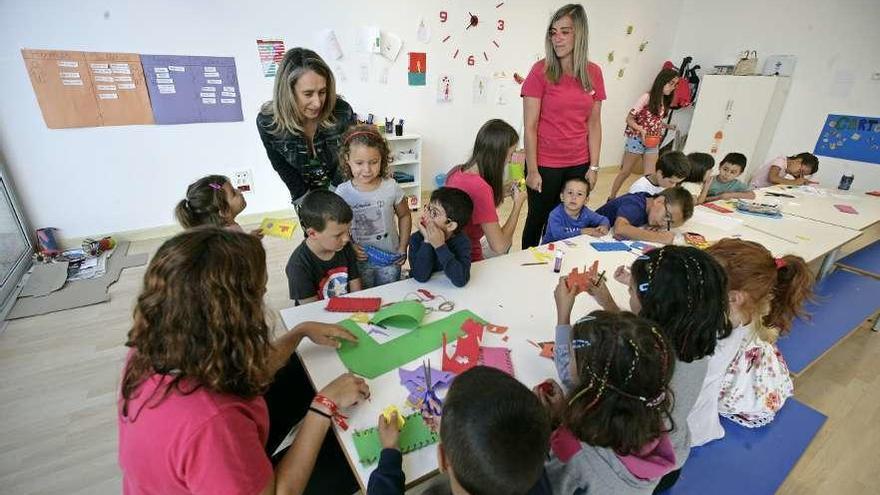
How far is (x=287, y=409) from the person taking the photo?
1.36 m

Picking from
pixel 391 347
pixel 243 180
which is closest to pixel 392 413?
pixel 391 347

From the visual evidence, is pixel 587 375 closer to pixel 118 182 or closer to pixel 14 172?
pixel 118 182

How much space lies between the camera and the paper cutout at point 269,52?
3496 mm

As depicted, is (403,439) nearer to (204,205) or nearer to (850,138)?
(204,205)

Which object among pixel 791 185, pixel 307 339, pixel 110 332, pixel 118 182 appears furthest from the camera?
pixel 791 185

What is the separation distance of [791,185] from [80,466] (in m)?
5.02

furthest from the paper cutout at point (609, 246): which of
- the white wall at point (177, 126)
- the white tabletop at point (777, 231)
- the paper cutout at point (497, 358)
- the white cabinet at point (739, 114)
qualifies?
the white cabinet at point (739, 114)

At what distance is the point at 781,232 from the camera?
2396 mm

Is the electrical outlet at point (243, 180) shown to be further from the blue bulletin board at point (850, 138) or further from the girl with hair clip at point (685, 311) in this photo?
the blue bulletin board at point (850, 138)

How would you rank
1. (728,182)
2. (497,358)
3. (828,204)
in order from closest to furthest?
(497,358)
(828,204)
(728,182)

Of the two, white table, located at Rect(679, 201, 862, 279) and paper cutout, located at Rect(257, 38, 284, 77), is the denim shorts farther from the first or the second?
paper cutout, located at Rect(257, 38, 284, 77)

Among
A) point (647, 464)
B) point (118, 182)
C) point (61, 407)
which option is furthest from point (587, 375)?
point (118, 182)

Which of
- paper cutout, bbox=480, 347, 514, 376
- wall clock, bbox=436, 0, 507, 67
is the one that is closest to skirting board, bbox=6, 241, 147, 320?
paper cutout, bbox=480, 347, 514, 376

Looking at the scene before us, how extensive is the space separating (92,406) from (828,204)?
4627 millimetres
